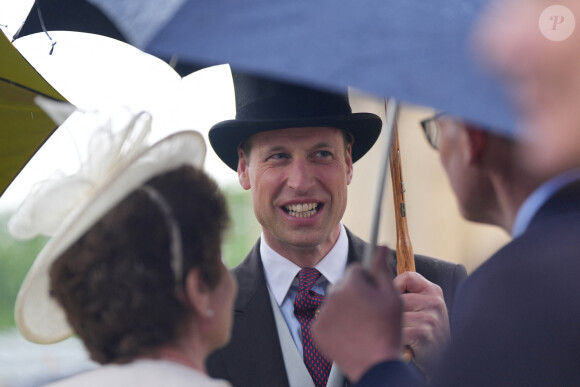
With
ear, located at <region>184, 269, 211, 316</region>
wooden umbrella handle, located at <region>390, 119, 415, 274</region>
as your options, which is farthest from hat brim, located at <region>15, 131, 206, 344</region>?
wooden umbrella handle, located at <region>390, 119, 415, 274</region>

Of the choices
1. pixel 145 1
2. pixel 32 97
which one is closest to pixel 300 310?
pixel 32 97

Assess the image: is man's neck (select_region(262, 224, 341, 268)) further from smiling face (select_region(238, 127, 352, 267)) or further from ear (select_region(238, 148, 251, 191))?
ear (select_region(238, 148, 251, 191))

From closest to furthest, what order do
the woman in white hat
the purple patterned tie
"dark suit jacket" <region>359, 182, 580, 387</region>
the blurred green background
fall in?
"dark suit jacket" <region>359, 182, 580, 387</region> < the woman in white hat < the purple patterned tie < the blurred green background

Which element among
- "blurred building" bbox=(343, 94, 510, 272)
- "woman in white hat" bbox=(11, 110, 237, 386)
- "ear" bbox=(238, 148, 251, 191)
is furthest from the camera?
"blurred building" bbox=(343, 94, 510, 272)

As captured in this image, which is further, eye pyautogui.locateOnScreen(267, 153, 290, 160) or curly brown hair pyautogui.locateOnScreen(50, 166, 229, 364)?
eye pyautogui.locateOnScreen(267, 153, 290, 160)

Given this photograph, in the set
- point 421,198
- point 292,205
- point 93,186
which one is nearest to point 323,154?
point 292,205

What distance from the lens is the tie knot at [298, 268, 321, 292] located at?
326 cm

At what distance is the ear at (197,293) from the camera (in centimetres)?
180

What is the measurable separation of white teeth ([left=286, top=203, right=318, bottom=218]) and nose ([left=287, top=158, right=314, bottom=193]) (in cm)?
6

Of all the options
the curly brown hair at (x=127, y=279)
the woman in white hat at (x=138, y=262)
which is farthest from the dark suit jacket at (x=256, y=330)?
the curly brown hair at (x=127, y=279)

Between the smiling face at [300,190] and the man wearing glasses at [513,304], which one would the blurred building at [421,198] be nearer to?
the smiling face at [300,190]

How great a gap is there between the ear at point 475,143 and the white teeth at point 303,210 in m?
1.65

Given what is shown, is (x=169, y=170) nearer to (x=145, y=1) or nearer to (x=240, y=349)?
(x=145, y=1)

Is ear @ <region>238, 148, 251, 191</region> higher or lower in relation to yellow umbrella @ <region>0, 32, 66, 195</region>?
lower
